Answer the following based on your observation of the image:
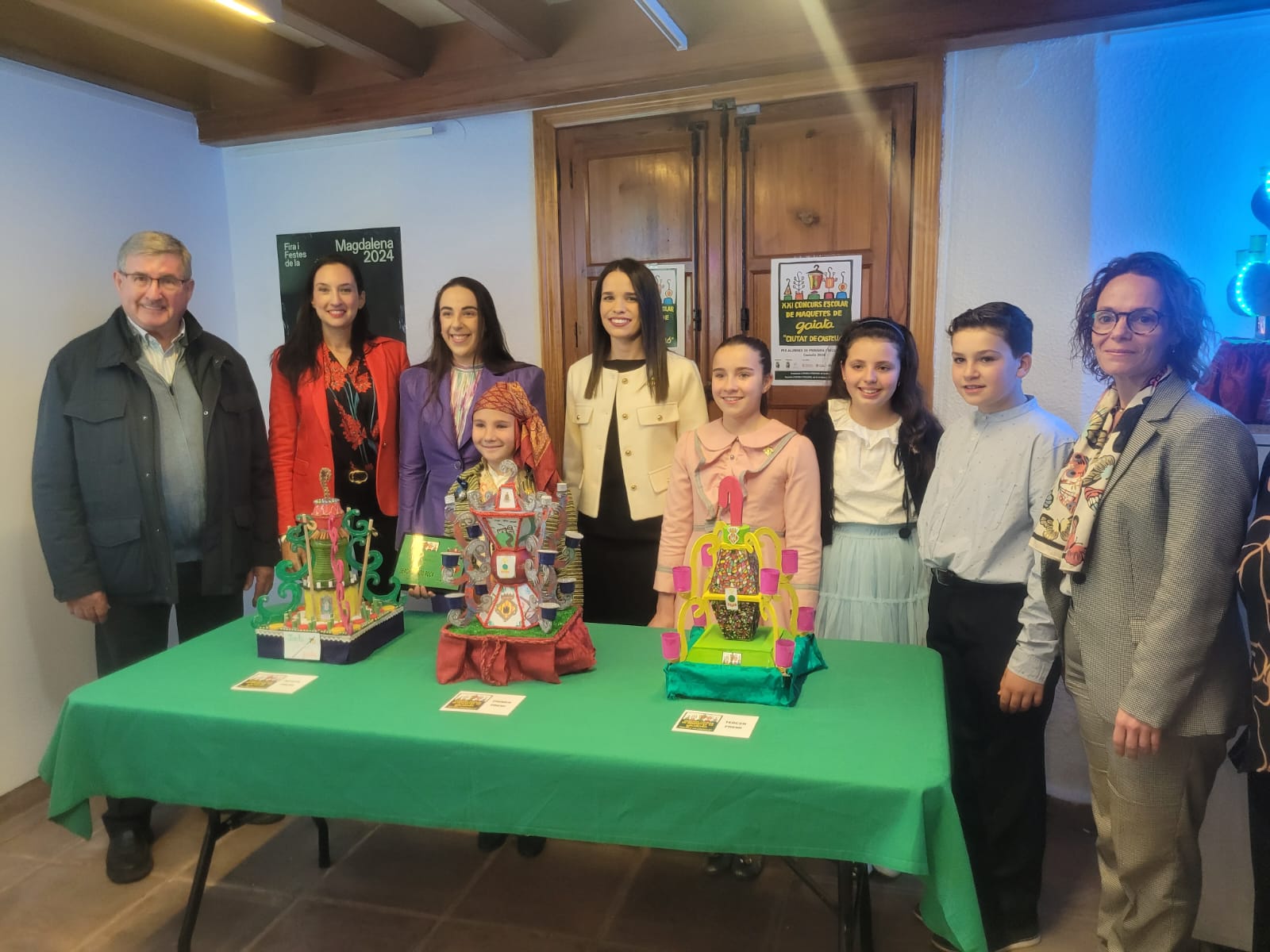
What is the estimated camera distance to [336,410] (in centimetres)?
287

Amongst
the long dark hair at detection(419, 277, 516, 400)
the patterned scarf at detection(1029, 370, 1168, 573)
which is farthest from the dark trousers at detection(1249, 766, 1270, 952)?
the long dark hair at detection(419, 277, 516, 400)

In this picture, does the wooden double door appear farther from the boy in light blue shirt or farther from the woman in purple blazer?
the boy in light blue shirt

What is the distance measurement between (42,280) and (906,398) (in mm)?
3022

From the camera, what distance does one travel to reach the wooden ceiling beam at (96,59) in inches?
114

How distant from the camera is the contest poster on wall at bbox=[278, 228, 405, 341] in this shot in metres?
3.81

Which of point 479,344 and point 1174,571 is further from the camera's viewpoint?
point 479,344

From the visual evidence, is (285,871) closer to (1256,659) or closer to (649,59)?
(1256,659)

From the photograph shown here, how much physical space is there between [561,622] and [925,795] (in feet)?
2.85

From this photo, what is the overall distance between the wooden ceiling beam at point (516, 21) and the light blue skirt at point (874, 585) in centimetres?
200

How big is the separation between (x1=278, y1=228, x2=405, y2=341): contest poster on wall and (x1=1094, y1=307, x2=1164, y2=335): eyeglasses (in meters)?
2.93

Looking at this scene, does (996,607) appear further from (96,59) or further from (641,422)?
(96,59)

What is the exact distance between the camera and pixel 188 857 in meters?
2.68

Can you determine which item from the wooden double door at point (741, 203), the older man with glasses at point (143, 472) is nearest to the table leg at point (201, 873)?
the older man with glasses at point (143, 472)

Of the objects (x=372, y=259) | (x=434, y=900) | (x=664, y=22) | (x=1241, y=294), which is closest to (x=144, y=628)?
(x=434, y=900)
